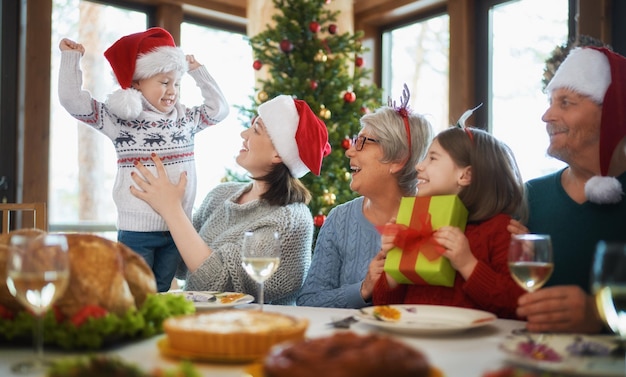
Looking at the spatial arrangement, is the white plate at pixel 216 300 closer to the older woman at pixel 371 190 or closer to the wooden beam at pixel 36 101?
the older woman at pixel 371 190

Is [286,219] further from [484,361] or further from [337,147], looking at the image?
[337,147]

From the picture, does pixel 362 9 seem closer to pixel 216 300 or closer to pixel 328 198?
pixel 328 198

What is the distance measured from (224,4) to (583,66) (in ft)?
12.1

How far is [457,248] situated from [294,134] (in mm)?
1142

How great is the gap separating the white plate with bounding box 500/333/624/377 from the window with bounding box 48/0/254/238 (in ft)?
11.3

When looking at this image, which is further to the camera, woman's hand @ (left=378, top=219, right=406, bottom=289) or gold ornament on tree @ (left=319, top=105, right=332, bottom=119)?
gold ornament on tree @ (left=319, top=105, right=332, bottom=119)

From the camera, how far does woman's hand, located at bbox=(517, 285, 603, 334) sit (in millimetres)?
1369

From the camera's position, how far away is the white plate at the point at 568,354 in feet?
3.17

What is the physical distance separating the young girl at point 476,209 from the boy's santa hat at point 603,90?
0.24m

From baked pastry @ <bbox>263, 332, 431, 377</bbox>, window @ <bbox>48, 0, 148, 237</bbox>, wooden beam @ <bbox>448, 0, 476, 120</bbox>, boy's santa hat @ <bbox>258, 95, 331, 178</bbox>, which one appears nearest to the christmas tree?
wooden beam @ <bbox>448, 0, 476, 120</bbox>

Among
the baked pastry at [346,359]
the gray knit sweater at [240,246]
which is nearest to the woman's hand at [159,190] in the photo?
the gray knit sweater at [240,246]

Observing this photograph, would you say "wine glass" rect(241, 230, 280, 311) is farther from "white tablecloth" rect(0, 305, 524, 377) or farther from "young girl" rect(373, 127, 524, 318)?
"young girl" rect(373, 127, 524, 318)

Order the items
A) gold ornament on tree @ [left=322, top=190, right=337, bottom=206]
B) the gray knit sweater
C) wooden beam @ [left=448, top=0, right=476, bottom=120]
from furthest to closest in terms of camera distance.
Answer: wooden beam @ [left=448, top=0, right=476, bottom=120], gold ornament on tree @ [left=322, top=190, right=337, bottom=206], the gray knit sweater

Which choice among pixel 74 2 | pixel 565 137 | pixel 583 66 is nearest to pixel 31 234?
pixel 565 137
